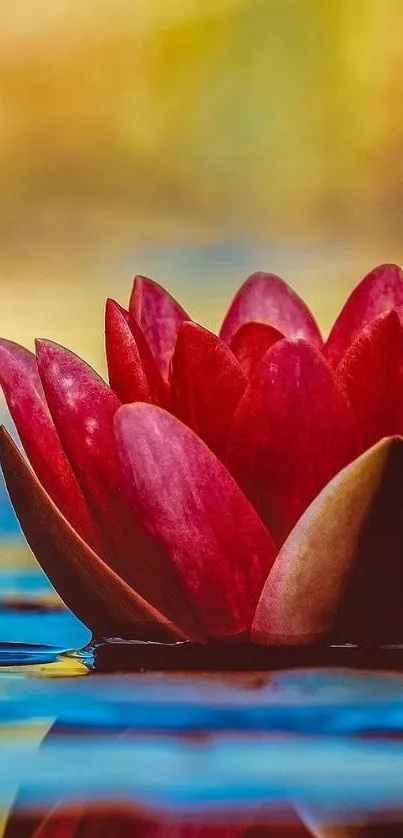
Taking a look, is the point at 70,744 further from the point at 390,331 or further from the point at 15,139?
the point at 15,139

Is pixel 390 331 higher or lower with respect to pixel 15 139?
lower

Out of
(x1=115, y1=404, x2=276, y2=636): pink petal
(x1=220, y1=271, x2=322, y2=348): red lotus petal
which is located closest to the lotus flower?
(x1=115, y1=404, x2=276, y2=636): pink petal

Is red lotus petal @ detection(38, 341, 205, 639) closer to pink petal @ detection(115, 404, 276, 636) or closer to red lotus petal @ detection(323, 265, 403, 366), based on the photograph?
pink petal @ detection(115, 404, 276, 636)

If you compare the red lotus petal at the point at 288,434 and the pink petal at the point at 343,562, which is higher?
the red lotus petal at the point at 288,434

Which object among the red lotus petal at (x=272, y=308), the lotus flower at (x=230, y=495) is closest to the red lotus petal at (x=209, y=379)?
the lotus flower at (x=230, y=495)

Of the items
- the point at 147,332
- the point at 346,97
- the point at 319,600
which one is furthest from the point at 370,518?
the point at 346,97

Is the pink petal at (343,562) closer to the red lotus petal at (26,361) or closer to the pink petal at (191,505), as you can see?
Answer: the pink petal at (191,505)
